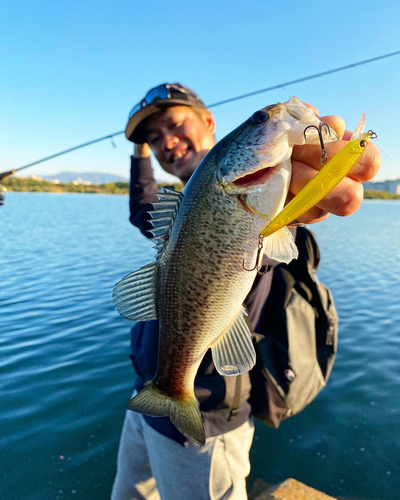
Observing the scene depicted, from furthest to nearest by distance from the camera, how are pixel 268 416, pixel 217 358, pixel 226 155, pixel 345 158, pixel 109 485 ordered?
pixel 109 485, pixel 268 416, pixel 217 358, pixel 226 155, pixel 345 158

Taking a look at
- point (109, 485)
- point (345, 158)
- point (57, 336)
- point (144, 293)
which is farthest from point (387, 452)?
point (57, 336)

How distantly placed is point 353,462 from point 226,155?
16.3 feet

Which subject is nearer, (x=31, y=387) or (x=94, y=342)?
(x=31, y=387)

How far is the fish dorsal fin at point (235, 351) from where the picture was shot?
A: 1.93 metres

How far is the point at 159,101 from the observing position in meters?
3.71

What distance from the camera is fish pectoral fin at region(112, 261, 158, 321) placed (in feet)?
6.64

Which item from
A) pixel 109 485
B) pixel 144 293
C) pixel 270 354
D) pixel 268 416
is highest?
pixel 144 293

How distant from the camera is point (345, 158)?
1.37 m

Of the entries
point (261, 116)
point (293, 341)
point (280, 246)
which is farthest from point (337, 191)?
point (293, 341)

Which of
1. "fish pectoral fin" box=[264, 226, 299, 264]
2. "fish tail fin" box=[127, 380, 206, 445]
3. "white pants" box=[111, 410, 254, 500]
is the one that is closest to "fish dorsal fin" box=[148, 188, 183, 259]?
"fish pectoral fin" box=[264, 226, 299, 264]

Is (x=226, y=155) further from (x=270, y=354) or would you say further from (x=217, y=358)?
(x=270, y=354)

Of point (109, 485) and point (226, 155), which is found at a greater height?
point (226, 155)

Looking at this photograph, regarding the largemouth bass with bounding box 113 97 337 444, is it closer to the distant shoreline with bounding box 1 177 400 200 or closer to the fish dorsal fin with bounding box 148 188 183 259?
the fish dorsal fin with bounding box 148 188 183 259

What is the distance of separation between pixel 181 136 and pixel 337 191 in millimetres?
2359
